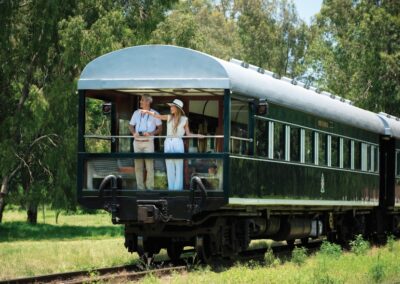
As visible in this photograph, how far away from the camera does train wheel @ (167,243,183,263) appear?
1734cm

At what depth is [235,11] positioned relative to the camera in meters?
88.1

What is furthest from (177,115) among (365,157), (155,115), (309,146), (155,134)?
(365,157)

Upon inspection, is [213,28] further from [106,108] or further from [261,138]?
[106,108]

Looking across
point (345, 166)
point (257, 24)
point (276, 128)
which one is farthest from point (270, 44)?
point (276, 128)

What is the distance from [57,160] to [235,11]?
59.7 meters

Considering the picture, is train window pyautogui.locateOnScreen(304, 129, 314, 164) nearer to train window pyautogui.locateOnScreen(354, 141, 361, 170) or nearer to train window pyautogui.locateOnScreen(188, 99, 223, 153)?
train window pyautogui.locateOnScreen(188, 99, 223, 153)

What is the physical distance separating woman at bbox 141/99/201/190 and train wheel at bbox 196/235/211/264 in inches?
44.5

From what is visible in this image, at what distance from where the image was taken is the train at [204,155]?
15.3 m

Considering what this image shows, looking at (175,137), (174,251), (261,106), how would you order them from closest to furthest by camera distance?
(175,137), (261,106), (174,251)

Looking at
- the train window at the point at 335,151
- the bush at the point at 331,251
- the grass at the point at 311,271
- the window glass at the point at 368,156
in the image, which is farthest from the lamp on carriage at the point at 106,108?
the window glass at the point at 368,156

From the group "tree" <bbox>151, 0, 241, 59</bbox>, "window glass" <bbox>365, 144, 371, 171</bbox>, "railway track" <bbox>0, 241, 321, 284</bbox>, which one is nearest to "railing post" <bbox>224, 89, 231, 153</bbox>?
"railway track" <bbox>0, 241, 321, 284</bbox>

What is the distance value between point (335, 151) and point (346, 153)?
919 mm

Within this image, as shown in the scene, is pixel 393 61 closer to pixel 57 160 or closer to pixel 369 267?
pixel 57 160

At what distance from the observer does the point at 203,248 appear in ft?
53.1
